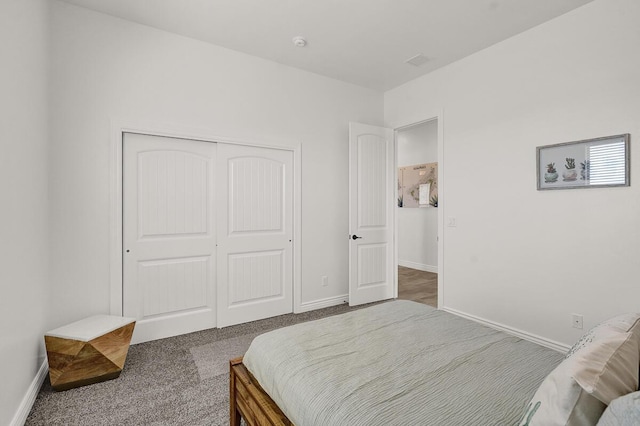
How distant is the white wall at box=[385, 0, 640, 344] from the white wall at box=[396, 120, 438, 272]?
259 cm

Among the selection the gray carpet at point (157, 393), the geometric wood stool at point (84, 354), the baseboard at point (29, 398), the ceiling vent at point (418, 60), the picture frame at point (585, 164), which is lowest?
the gray carpet at point (157, 393)

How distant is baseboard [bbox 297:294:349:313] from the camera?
12.3 ft

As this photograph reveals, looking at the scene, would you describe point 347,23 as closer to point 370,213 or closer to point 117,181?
point 370,213

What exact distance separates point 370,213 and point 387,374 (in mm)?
2935

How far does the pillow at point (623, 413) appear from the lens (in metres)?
0.62

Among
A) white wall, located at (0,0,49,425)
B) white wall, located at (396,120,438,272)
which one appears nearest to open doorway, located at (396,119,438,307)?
white wall, located at (396,120,438,272)

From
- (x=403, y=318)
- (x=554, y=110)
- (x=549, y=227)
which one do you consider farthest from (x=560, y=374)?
(x=554, y=110)

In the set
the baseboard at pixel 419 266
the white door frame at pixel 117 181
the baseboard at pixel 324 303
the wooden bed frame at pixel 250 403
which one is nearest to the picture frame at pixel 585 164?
the baseboard at pixel 324 303

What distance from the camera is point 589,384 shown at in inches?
29.1

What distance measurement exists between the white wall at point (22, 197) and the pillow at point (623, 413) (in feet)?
7.99

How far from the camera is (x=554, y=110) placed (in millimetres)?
2691

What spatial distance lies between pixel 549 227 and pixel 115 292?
3849 millimetres

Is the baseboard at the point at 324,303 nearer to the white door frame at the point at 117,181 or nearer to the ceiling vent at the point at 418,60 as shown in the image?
the white door frame at the point at 117,181

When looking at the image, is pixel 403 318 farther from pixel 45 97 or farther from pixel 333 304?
pixel 45 97
